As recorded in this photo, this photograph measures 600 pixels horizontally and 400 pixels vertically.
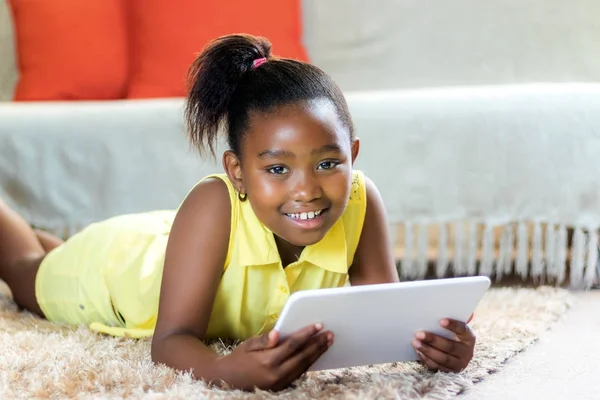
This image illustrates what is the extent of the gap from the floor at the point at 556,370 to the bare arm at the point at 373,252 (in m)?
0.23

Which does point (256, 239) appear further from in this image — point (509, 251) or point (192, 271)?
point (509, 251)

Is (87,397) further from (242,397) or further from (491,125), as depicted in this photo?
(491,125)

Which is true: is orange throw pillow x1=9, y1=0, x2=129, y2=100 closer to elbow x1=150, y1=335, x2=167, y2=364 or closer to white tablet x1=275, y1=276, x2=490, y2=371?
elbow x1=150, y1=335, x2=167, y2=364

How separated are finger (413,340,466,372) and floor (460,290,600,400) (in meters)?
0.04

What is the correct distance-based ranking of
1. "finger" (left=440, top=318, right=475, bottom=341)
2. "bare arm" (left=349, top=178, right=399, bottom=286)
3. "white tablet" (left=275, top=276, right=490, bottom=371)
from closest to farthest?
1. "white tablet" (left=275, top=276, right=490, bottom=371)
2. "finger" (left=440, top=318, right=475, bottom=341)
3. "bare arm" (left=349, top=178, right=399, bottom=286)

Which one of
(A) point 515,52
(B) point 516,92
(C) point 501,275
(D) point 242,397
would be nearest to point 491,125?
(B) point 516,92

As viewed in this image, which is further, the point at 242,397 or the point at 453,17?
the point at 453,17

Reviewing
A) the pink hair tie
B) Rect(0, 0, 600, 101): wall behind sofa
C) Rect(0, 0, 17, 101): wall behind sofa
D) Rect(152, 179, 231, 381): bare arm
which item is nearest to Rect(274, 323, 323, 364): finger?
Rect(152, 179, 231, 381): bare arm

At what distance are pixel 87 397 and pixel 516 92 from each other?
3.96 ft

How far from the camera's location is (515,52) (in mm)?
2295

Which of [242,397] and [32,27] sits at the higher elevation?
[32,27]

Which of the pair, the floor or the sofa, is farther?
the sofa

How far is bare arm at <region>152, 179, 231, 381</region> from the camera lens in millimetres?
1129

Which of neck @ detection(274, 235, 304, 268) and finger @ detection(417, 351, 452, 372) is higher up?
neck @ detection(274, 235, 304, 268)
